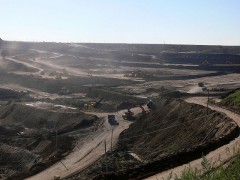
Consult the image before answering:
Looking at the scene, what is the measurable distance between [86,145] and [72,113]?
1673 centimetres

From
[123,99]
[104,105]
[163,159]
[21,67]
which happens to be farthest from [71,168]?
[21,67]

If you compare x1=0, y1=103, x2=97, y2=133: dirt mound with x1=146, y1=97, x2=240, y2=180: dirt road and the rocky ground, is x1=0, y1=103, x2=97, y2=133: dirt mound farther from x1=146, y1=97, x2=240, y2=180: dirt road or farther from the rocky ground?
x1=146, y1=97, x2=240, y2=180: dirt road

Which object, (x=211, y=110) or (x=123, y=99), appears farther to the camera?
(x=123, y=99)

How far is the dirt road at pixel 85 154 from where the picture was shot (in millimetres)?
36375

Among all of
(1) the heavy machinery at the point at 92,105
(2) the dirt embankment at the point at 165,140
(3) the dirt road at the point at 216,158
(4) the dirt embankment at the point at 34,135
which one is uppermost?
(3) the dirt road at the point at 216,158

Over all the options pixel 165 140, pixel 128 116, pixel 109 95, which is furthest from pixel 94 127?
pixel 109 95

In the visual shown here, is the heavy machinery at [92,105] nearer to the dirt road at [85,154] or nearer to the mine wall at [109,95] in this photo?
the mine wall at [109,95]

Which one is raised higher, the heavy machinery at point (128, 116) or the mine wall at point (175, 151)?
the mine wall at point (175, 151)

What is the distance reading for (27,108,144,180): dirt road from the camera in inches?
1432

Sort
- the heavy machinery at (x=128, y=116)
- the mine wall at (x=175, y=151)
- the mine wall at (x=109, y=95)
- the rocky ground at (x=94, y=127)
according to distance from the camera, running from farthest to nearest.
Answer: the mine wall at (x=109, y=95)
the heavy machinery at (x=128, y=116)
the rocky ground at (x=94, y=127)
the mine wall at (x=175, y=151)

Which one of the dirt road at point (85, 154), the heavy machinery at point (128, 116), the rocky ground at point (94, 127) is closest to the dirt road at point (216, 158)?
the rocky ground at point (94, 127)

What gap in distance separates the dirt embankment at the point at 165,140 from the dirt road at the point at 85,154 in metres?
1.55

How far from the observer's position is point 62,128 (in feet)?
182

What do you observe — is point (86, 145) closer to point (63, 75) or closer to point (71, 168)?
point (71, 168)
